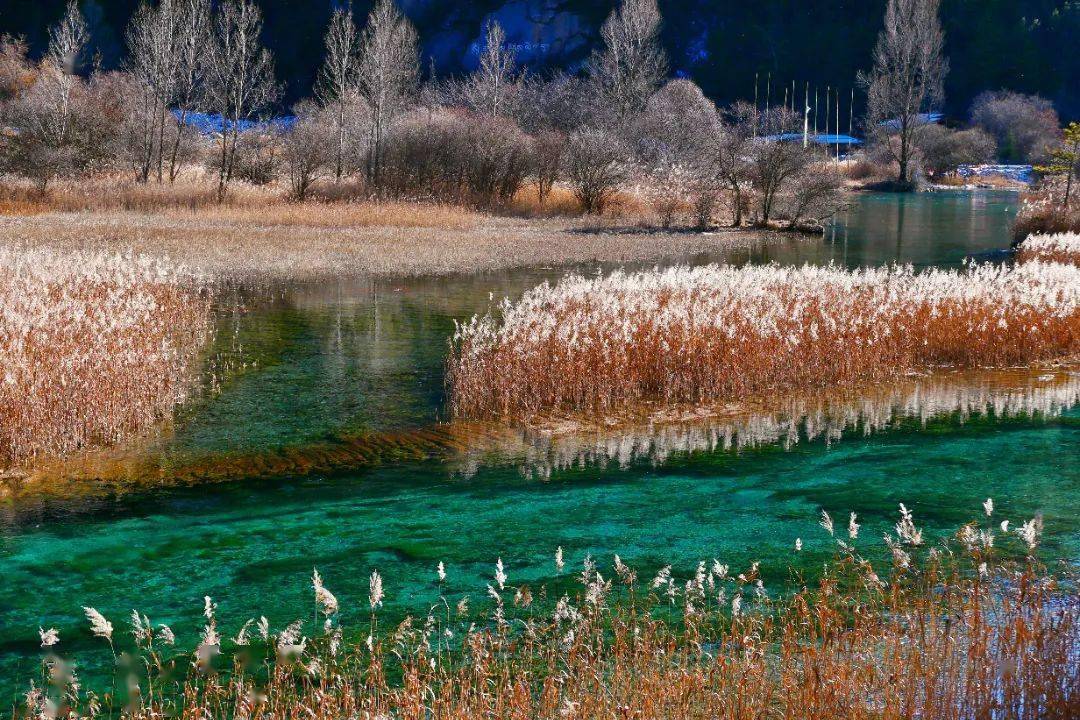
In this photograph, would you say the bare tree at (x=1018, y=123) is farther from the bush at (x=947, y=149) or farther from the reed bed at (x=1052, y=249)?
the reed bed at (x=1052, y=249)

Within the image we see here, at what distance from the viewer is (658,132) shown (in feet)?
190

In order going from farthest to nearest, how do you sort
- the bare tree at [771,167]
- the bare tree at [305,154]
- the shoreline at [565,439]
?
the bare tree at [305,154], the bare tree at [771,167], the shoreline at [565,439]

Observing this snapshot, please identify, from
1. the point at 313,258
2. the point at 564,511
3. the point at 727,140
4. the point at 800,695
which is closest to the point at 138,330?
the point at 564,511

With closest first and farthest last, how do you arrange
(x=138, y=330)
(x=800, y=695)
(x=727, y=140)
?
(x=800, y=695)
(x=138, y=330)
(x=727, y=140)

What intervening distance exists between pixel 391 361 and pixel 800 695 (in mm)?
11280

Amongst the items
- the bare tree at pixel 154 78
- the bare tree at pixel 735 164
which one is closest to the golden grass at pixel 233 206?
the bare tree at pixel 154 78

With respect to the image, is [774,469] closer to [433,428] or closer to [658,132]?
[433,428]

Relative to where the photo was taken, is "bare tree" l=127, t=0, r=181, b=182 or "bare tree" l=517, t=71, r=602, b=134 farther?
"bare tree" l=517, t=71, r=602, b=134

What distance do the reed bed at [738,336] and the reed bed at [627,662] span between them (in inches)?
239

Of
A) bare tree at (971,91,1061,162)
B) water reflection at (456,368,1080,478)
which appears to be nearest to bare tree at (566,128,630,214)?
water reflection at (456,368,1080,478)

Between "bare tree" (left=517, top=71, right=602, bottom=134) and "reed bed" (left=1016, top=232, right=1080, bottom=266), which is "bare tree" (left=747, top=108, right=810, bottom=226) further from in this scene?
A: "bare tree" (left=517, top=71, right=602, bottom=134)

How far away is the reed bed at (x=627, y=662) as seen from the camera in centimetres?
514

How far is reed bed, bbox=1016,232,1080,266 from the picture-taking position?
2639 cm

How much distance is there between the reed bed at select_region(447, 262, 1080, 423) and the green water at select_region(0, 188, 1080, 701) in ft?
4.16
